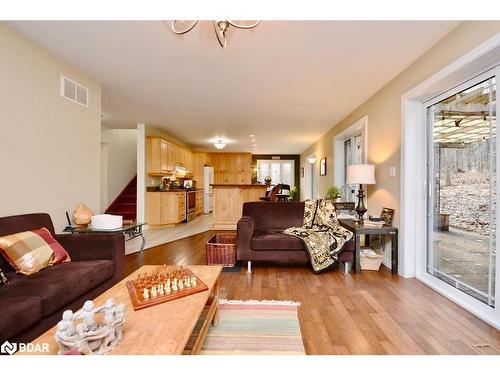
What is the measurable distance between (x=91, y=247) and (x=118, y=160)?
231 inches

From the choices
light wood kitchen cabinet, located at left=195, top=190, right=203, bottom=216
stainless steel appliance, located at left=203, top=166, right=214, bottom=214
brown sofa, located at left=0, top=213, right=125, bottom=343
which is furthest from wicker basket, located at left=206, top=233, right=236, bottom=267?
stainless steel appliance, located at left=203, top=166, right=214, bottom=214

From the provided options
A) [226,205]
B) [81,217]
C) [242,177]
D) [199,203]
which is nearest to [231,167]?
[242,177]

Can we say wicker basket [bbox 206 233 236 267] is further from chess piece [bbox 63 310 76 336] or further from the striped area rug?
chess piece [bbox 63 310 76 336]

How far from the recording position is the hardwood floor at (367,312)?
67.1 inches

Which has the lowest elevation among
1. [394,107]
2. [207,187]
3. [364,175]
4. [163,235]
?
[163,235]

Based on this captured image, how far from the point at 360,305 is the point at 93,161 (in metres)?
3.62

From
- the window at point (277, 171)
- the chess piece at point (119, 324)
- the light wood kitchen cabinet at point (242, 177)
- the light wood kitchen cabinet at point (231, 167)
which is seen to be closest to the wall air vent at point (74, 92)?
the chess piece at point (119, 324)

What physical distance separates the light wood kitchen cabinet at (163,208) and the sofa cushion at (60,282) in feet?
13.9

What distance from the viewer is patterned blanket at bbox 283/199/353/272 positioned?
3.12 meters

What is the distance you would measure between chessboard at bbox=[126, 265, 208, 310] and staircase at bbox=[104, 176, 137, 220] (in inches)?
214

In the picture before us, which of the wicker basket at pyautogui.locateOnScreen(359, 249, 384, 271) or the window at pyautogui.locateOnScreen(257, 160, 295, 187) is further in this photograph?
the window at pyautogui.locateOnScreen(257, 160, 295, 187)

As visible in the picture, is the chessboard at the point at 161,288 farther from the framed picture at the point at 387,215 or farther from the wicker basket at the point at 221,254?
the framed picture at the point at 387,215

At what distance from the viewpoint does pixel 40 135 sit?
A: 2.69 meters

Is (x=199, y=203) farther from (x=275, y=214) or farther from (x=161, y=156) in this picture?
(x=275, y=214)
